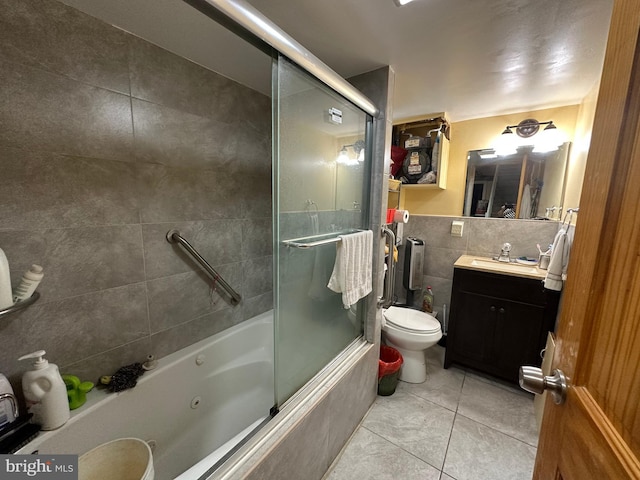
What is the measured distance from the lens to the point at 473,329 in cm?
198

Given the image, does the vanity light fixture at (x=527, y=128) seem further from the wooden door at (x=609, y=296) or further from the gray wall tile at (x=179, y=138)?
the gray wall tile at (x=179, y=138)

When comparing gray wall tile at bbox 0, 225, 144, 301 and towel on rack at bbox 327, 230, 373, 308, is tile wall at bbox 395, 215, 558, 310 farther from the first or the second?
gray wall tile at bbox 0, 225, 144, 301

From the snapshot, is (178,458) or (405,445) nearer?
(178,458)

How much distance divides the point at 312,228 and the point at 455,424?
1576mm

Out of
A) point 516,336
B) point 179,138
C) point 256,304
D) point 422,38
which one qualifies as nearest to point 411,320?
point 516,336

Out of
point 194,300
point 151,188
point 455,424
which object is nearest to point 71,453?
point 194,300

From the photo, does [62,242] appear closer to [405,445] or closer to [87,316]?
[87,316]

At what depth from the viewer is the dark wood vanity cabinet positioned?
175 cm

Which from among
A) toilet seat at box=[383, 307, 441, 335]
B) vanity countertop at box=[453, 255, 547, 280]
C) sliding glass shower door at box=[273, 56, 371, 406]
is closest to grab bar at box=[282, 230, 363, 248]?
sliding glass shower door at box=[273, 56, 371, 406]

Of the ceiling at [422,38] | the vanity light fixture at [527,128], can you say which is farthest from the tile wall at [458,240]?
the ceiling at [422,38]

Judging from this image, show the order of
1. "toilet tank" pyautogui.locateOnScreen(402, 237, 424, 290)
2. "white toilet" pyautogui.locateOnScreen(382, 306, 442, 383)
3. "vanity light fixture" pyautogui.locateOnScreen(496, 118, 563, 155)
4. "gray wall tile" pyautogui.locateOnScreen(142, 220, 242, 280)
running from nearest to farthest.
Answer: "gray wall tile" pyautogui.locateOnScreen(142, 220, 242, 280), "white toilet" pyautogui.locateOnScreen(382, 306, 442, 383), "vanity light fixture" pyautogui.locateOnScreen(496, 118, 563, 155), "toilet tank" pyautogui.locateOnScreen(402, 237, 424, 290)

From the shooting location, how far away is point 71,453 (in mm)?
989

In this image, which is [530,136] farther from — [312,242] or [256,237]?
[256,237]

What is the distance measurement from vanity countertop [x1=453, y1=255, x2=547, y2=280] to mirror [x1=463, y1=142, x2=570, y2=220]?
0.44 meters
